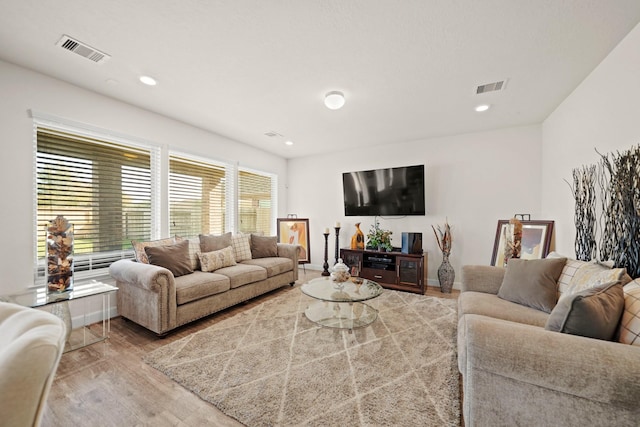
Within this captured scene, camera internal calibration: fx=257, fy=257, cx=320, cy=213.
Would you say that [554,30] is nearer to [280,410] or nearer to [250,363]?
[280,410]

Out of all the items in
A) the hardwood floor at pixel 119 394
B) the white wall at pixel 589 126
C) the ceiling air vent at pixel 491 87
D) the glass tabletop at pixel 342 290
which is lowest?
the hardwood floor at pixel 119 394

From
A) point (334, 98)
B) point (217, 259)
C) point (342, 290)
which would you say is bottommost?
point (342, 290)

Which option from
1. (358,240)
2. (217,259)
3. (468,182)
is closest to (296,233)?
(358,240)

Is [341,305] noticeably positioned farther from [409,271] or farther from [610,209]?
[610,209]

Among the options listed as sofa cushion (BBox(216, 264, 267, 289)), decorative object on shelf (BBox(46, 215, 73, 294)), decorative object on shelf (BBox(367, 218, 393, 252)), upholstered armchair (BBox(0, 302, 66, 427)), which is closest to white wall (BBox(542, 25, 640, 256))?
decorative object on shelf (BBox(367, 218, 393, 252))

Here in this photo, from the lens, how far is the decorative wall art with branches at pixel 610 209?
1707 mm

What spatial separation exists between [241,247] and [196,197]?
1.04m

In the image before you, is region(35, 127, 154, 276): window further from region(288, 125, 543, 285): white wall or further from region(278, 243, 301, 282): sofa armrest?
region(288, 125, 543, 285): white wall

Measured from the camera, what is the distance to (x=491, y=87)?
2646mm

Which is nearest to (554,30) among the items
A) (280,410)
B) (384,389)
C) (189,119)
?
(384,389)

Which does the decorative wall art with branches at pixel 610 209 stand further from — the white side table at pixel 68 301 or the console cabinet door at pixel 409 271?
the white side table at pixel 68 301

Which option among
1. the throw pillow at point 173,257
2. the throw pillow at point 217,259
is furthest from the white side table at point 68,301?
the throw pillow at point 217,259

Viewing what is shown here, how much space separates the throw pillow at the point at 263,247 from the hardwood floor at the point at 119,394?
74.9 inches

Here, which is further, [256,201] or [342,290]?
[256,201]
